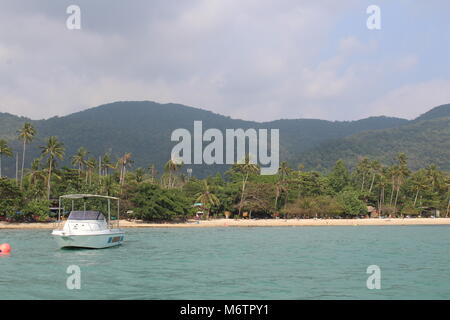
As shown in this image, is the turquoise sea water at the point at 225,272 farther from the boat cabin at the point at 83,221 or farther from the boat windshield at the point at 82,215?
the boat windshield at the point at 82,215

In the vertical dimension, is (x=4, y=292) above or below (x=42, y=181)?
below

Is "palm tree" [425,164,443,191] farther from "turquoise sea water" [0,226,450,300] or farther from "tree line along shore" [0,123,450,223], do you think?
"turquoise sea water" [0,226,450,300]

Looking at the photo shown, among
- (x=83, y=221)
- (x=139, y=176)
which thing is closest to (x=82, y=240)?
(x=83, y=221)

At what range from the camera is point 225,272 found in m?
31.6

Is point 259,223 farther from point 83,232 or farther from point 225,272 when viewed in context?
point 225,272

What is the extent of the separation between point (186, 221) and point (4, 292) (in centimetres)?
7840

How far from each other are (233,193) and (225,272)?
83634 mm

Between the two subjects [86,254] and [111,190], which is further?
[111,190]

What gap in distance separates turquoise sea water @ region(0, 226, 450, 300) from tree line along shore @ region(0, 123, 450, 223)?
45908 millimetres

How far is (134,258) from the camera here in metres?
39.4

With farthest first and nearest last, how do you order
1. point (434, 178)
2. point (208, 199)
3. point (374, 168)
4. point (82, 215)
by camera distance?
point (374, 168) → point (434, 178) → point (208, 199) → point (82, 215)

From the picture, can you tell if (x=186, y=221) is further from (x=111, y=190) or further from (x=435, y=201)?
(x=435, y=201)

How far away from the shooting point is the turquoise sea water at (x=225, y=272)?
2475 centimetres

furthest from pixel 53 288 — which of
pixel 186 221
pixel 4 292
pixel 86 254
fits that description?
pixel 186 221
